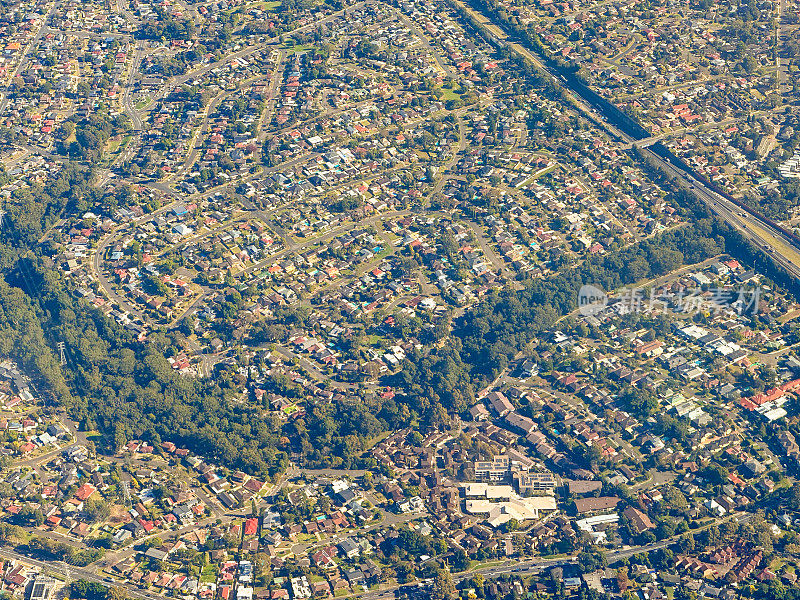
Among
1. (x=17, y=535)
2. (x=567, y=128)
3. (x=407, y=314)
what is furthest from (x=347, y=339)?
(x=567, y=128)

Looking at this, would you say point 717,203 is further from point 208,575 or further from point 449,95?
point 208,575

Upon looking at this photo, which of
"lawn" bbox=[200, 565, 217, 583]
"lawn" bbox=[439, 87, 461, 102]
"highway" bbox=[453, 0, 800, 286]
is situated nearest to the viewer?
"lawn" bbox=[200, 565, 217, 583]

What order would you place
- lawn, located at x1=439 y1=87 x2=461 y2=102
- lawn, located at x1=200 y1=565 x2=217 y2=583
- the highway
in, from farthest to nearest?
lawn, located at x1=439 y1=87 x2=461 y2=102, the highway, lawn, located at x1=200 y1=565 x2=217 y2=583

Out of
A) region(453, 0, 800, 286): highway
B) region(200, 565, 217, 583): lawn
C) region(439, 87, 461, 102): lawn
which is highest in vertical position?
region(439, 87, 461, 102): lawn

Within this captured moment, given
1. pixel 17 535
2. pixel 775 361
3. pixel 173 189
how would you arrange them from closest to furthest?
pixel 17 535 → pixel 775 361 → pixel 173 189

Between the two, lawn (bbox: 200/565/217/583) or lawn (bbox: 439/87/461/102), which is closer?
lawn (bbox: 200/565/217/583)

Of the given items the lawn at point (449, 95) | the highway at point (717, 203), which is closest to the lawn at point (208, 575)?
the highway at point (717, 203)

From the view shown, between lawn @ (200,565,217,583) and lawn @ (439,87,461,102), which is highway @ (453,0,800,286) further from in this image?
lawn @ (200,565,217,583)

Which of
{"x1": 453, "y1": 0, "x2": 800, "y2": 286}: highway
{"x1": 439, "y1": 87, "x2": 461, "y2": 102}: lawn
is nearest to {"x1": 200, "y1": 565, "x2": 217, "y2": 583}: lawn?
{"x1": 453, "y1": 0, "x2": 800, "y2": 286}: highway

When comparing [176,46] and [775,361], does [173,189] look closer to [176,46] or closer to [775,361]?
[176,46]

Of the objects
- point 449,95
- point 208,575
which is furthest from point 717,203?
point 208,575

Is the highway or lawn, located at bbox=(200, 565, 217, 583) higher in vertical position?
the highway
